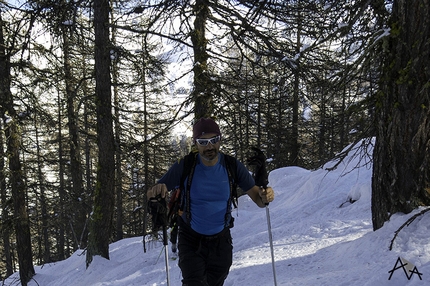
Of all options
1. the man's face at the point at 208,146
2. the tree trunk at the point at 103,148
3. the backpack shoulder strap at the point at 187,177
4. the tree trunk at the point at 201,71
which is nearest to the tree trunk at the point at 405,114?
the man's face at the point at 208,146

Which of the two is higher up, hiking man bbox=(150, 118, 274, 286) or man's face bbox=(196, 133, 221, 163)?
man's face bbox=(196, 133, 221, 163)

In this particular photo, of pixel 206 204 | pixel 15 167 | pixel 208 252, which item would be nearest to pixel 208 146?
pixel 206 204

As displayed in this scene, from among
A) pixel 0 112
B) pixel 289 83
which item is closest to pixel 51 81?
pixel 0 112

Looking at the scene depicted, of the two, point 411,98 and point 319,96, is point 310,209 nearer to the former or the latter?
point 319,96

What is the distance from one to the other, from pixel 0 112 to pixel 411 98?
35.3 feet

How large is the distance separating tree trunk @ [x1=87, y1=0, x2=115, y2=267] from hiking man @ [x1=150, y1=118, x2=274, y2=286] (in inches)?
236

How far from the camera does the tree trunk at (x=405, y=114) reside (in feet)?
12.5

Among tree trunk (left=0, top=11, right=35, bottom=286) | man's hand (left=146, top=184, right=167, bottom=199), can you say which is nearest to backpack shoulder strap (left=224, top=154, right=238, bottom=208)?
man's hand (left=146, top=184, right=167, bottom=199)

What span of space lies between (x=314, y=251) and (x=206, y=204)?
2.80m

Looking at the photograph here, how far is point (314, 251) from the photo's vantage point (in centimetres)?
541

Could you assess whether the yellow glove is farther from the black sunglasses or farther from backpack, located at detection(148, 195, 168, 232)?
backpack, located at detection(148, 195, 168, 232)

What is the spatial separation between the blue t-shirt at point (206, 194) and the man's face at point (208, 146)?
0.10 m

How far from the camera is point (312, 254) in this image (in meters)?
5.27

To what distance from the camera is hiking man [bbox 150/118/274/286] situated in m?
3.45
